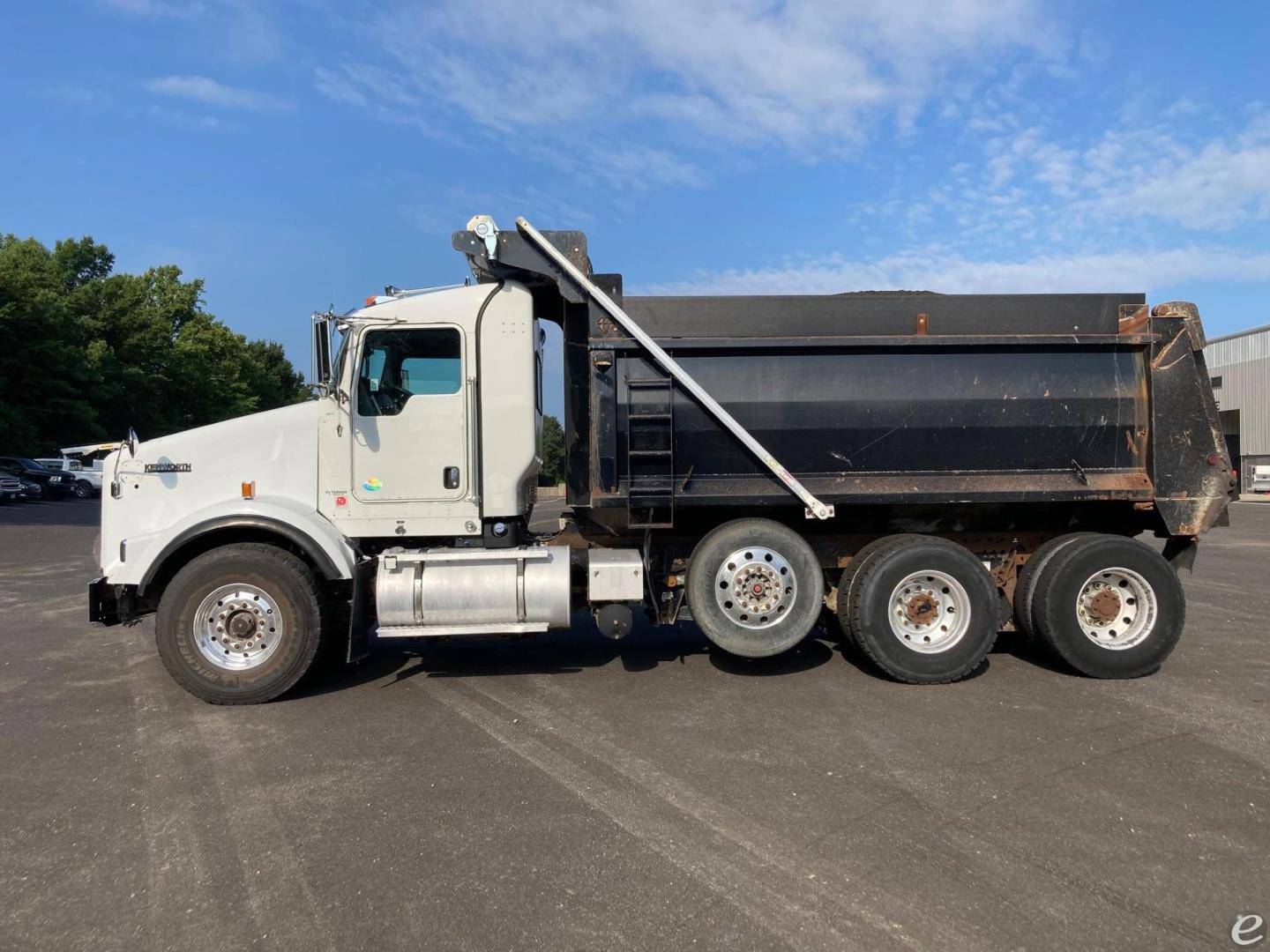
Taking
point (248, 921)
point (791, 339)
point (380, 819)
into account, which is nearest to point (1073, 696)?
point (791, 339)

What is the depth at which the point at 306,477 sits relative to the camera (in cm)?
596

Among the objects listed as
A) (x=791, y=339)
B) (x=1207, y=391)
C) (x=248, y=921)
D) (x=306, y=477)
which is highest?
(x=791, y=339)

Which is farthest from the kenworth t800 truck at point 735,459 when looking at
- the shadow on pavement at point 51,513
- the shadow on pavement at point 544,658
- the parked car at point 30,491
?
the parked car at point 30,491

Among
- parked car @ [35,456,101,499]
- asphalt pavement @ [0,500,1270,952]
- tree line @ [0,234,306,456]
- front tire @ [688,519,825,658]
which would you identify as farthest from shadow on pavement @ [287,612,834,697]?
tree line @ [0,234,306,456]

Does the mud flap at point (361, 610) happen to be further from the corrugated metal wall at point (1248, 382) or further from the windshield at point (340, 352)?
the corrugated metal wall at point (1248, 382)

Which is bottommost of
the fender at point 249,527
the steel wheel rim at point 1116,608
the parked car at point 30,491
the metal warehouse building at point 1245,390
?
the steel wheel rim at point 1116,608

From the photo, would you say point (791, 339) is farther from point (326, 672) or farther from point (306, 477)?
point (326, 672)

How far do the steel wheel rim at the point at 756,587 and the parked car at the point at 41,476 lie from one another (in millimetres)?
34112

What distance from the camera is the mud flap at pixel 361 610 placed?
556cm

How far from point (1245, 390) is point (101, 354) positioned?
190 feet

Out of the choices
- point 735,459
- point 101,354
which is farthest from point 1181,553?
point 101,354

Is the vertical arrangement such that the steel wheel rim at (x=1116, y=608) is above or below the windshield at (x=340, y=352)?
below

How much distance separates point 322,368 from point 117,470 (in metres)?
1.82

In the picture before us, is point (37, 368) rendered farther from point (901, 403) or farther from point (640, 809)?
point (640, 809)
